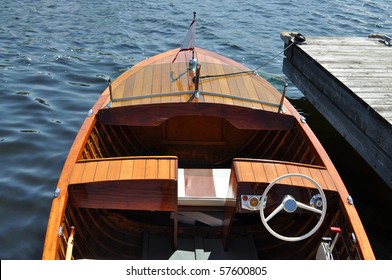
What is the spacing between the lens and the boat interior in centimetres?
468

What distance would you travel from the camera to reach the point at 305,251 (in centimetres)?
534

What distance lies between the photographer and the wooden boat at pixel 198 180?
4.63m

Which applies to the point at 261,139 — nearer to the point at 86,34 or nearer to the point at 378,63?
the point at 378,63

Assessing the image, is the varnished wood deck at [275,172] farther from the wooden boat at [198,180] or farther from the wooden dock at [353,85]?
the wooden dock at [353,85]

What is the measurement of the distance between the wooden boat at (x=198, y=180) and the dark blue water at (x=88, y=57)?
1247mm

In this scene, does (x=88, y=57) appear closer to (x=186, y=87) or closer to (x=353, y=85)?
(x=186, y=87)

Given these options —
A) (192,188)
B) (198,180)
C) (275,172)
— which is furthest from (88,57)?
(275,172)

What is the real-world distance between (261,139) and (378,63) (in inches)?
146

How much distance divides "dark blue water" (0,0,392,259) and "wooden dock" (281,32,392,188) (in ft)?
3.29

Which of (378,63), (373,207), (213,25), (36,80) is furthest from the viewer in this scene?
(213,25)

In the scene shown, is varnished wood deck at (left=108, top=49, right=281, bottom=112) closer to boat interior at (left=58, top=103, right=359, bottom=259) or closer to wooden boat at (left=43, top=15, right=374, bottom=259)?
wooden boat at (left=43, top=15, right=374, bottom=259)

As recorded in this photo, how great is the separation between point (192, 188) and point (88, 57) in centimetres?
824

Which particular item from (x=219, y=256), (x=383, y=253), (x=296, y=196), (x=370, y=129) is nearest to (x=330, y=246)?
(x=296, y=196)

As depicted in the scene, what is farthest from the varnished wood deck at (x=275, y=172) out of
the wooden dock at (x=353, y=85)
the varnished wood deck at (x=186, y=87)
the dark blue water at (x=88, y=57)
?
the dark blue water at (x=88, y=57)
